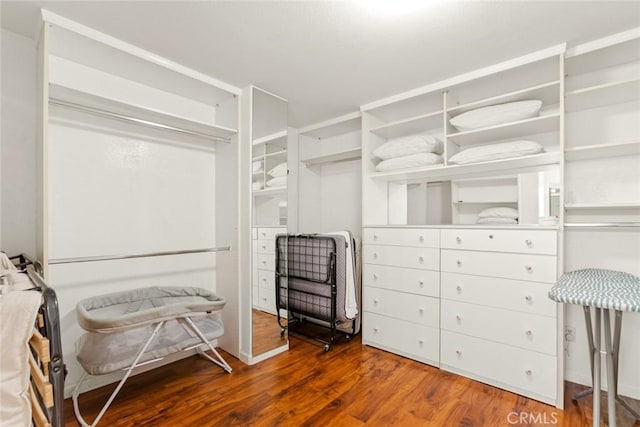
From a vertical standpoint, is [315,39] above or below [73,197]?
→ above

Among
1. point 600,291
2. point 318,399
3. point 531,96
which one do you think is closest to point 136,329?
point 318,399

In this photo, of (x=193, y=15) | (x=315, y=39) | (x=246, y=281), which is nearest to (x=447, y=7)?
(x=315, y=39)

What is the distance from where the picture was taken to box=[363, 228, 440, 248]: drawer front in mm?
2426

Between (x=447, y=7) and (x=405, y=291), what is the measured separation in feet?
6.60

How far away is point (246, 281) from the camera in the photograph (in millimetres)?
2496

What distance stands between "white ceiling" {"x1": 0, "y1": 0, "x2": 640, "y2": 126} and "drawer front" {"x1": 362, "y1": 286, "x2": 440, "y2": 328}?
1.78m

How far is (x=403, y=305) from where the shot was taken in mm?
2578

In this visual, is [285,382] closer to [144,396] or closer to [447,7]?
[144,396]

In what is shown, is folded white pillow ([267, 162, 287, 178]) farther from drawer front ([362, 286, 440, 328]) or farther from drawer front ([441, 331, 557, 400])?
drawer front ([441, 331, 557, 400])

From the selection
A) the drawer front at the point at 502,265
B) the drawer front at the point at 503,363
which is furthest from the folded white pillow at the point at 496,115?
the drawer front at the point at 503,363

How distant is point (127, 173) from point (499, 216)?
2916mm

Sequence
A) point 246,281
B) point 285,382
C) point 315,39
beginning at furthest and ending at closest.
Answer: point 246,281
point 285,382
point 315,39

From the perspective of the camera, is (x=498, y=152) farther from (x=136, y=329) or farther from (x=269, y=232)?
(x=136, y=329)

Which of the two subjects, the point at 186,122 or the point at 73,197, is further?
the point at 186,122
